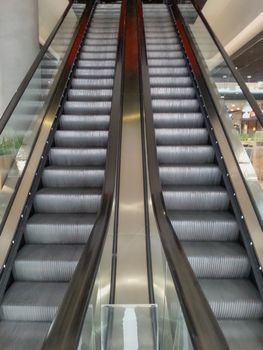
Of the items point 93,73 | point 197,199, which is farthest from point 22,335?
point 93,73

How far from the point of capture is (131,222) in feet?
11.0

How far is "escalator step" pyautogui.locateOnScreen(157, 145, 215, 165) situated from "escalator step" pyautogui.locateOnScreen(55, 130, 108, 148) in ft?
2.63

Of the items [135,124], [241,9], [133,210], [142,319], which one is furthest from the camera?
[241,9]

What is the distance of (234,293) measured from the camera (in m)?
3.05

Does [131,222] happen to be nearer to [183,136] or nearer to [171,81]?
[183,136]

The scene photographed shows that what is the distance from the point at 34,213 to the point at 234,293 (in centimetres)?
209

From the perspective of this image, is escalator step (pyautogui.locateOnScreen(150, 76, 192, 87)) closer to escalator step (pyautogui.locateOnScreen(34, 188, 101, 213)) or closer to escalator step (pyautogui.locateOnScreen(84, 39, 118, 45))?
escalator step (pyautogui.locateOnScreen(84, 39, 118, 45))

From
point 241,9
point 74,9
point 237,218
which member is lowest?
point 237,218

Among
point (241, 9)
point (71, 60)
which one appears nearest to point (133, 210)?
point (71, 60)

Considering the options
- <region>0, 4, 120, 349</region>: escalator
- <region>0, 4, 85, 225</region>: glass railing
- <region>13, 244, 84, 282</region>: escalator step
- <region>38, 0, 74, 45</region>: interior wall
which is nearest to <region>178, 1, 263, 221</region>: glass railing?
<region>0, 4, 120, 349</region>: escalator

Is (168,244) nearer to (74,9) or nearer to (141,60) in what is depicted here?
(141,60)

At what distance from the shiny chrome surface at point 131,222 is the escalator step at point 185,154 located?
53 cm

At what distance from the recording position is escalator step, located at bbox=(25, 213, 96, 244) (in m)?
3.62

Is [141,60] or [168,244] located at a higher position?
[141,60]
